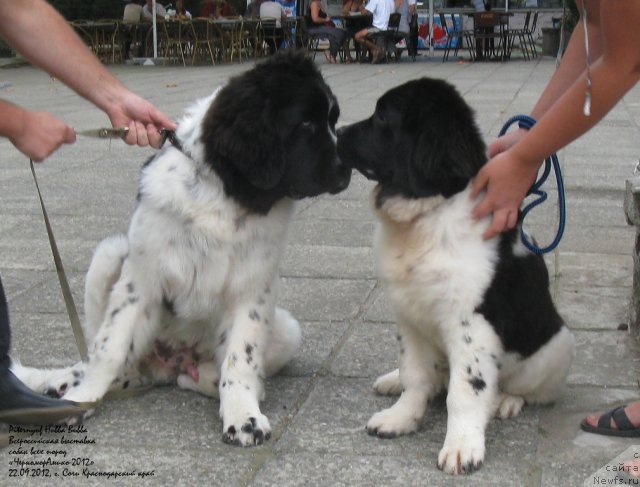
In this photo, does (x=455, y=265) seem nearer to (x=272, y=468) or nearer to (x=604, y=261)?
(x=272, y=468)

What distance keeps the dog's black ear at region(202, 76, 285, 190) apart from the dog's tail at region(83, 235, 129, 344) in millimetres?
593

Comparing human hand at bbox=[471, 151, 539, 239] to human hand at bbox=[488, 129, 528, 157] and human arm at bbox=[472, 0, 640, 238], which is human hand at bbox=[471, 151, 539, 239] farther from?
human hand at bbox=[488, 129, 528, 157]

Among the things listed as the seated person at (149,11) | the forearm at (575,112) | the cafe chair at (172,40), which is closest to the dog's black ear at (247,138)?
the forearm at (575,112)

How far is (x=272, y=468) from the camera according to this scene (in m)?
3.08

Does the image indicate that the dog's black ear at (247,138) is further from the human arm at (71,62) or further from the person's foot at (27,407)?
the person's foot at (27,407)

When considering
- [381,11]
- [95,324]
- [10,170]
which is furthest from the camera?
[381,11]

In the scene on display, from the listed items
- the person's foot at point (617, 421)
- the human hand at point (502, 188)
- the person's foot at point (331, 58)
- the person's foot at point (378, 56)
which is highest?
the human hand at point (502, 188)

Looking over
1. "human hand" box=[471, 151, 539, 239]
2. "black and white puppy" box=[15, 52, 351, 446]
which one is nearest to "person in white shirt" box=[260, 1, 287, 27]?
"black and white puppy" box=[15, 52, 351, 446]

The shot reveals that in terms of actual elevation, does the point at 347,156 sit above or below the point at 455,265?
above

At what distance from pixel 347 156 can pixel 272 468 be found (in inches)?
44.8

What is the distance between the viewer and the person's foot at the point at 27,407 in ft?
10.9

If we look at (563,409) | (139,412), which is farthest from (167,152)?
(563,409)

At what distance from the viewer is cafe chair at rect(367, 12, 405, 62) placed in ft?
70.7

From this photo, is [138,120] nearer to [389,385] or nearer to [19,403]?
[19,403]
